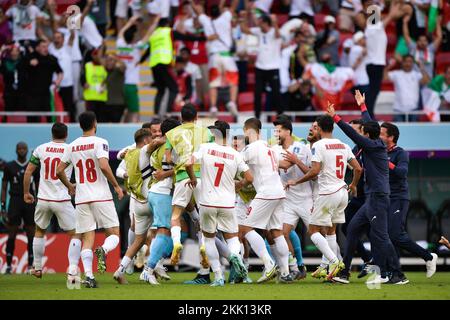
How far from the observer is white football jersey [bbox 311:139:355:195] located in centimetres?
1623

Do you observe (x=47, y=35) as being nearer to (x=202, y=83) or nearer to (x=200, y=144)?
(x=202, y=83)

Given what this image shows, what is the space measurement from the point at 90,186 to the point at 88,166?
0.28 m

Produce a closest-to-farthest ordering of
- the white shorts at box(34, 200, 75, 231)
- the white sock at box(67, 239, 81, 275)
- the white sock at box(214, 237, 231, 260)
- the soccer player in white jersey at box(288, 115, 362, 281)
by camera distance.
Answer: the white sock at box(67, 239, 81, 275) < the soccer player in white jersey at box(288, 115, 362, 281) < the white sock at box(214, 237, 231, 260) < the white shorts at box(34, 200, 75, 231)

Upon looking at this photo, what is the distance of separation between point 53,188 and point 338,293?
5.01 m

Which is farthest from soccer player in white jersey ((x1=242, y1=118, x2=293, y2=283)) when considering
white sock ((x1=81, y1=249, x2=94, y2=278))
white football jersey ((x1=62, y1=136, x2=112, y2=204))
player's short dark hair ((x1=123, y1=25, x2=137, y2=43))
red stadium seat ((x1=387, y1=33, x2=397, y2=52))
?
red stadium seat ((x1=387, y1=33, x2=397, y2=52))

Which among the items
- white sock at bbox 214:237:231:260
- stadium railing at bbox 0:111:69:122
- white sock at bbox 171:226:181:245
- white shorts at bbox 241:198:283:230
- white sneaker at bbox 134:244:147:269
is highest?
stadium railing at bbox 0:111:69:122

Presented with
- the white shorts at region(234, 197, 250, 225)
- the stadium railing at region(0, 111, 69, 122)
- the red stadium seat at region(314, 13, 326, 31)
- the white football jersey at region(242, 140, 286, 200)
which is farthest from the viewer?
the red stadium seat at region(314, 13, 326, 31)

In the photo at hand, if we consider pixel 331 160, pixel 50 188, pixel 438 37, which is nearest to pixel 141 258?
pixel 50 188

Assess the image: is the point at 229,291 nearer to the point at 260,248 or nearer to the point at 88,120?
the point at 260,248

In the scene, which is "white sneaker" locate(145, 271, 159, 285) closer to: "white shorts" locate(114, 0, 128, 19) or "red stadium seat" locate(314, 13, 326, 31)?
"white shorts" locate(114, 0, 128, 19)

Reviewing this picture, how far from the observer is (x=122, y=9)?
82.3 feet

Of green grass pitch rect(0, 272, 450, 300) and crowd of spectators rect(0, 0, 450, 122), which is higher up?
crowd of spectators rect(0, 0, 450, 122)

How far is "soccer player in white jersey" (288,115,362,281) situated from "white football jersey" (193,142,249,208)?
5.07ft
